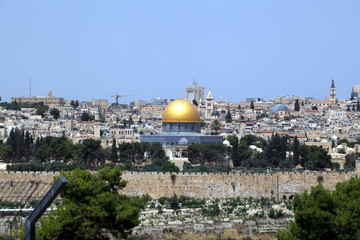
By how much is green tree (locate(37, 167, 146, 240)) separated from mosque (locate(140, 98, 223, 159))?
160ft

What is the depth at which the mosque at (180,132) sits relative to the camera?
75.9 metres

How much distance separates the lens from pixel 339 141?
304 feet

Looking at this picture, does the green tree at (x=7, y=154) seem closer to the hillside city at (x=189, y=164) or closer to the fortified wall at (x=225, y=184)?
the hillside city at (x=189, y=164)

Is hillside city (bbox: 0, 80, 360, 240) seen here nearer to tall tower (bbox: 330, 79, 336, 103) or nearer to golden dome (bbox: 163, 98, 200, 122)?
golden dome (bbox: 163, 98, 200, 122)

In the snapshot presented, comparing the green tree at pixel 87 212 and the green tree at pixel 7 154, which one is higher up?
the green tree at pixel 7 154

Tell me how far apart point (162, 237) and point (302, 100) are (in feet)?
436

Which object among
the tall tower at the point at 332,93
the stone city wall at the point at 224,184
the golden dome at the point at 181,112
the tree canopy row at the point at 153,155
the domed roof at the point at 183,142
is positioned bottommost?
the stone city wall at the point at 224,184

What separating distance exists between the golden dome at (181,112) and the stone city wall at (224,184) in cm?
2911

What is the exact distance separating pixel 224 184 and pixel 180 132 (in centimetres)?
3028

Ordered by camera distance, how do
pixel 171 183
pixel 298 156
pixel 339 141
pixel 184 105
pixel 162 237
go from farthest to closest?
pixel 339 141 → pixel 184 105 → pixel 298 156 → pixel 171 183 → pixel 162 237

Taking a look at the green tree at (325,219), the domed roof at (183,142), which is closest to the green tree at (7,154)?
the domed roof at (183,142)

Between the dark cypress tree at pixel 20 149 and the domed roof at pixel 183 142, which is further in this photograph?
the domed roof at pixel 183 142

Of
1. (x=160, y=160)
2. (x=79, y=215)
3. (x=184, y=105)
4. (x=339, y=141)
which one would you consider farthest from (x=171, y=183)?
(x=339, y=141)

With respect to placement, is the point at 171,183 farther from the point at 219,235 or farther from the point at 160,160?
the point at 160,160
